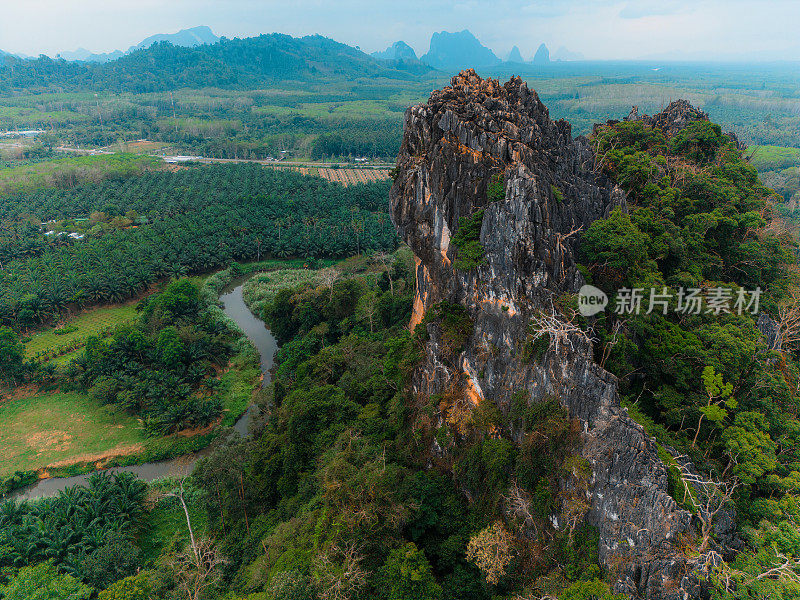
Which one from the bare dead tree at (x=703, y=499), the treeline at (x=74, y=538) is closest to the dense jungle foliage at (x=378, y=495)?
the bare dead tree at (x=703, y=499)

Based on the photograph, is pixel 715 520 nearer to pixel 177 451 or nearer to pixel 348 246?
pixel 177 451

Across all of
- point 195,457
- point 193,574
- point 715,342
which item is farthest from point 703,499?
point 195,457

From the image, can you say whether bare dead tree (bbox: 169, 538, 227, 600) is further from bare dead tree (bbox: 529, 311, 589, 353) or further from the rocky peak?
the rocky peak

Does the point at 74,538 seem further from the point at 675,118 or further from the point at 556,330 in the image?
the point at 675,118

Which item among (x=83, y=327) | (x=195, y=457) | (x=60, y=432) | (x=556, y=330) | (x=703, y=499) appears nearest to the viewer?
(x=703, y=499)

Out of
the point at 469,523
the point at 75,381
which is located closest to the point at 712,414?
the point at 469,523

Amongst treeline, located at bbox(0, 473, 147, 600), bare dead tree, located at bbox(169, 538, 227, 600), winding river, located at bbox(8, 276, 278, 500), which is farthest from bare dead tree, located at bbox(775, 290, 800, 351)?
treeline, located at bbox(0, 473, 147, 600)
